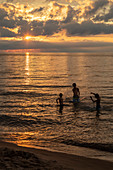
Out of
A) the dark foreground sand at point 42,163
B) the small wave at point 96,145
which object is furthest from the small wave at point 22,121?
the dark foreground sand at point 42,163

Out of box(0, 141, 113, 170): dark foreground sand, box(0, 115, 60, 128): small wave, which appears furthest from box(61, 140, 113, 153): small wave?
box(0, 115, 60, 128): small wave

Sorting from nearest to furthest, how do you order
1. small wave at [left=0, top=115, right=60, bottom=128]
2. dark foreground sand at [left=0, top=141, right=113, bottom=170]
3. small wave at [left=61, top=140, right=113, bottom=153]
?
dark foreground sand at [left=0, top=141, right=113, bottom=170] < small wave at [left=61, top=140, right=113, bottom=153] < small wave at [left=0, top=115, right=60, bottom=128]

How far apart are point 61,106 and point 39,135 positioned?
8468 mm

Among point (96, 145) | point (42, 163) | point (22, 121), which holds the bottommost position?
point (96, 145)

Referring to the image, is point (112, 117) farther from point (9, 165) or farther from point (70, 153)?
point (9, 165)

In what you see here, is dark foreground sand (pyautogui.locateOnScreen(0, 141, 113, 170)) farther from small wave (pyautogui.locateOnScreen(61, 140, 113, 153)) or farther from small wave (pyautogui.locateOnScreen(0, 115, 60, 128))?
small wave (pyautogui.locateOnScreen(0, 115, 60, 128))

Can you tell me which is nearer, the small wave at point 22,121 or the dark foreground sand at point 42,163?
the dark foreground sand at point 42,163

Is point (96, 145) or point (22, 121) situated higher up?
point (22, 121)

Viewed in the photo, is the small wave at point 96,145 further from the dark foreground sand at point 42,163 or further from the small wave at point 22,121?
the small wave at point 22,121

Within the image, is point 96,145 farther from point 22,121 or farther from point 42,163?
point 22,121

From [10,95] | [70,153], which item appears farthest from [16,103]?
[70,153]

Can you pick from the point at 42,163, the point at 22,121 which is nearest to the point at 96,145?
the point at 42,163

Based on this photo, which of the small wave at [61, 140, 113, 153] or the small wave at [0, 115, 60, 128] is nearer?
the small wave at [61, 140, 113, 153]

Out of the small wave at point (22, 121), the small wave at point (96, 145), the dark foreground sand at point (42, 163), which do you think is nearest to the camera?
the dark foreground sand at point (42, 163)
